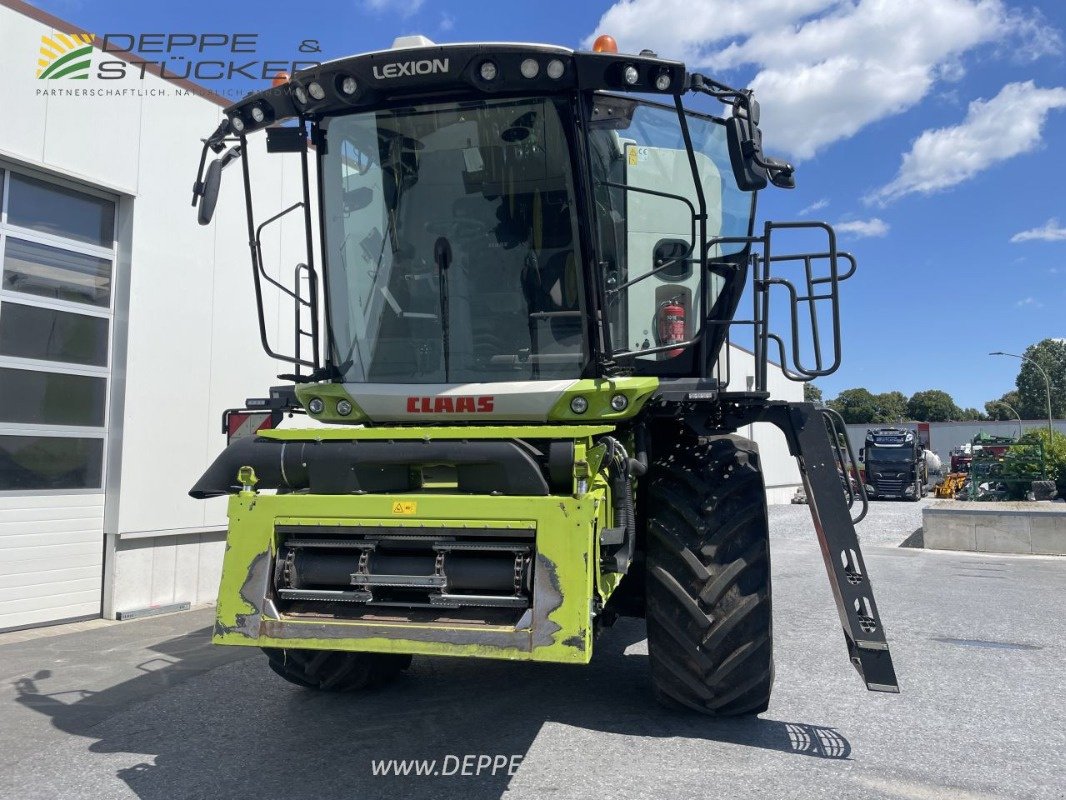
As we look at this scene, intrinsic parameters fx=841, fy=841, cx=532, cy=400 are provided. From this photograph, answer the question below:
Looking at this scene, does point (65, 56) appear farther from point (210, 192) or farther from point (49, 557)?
point (49, 557)

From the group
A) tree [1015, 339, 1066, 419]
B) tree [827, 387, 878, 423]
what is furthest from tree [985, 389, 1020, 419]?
tree [827, 387, 878, 423]

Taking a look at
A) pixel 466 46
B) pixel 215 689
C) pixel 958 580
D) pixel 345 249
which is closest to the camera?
pixel 466 46

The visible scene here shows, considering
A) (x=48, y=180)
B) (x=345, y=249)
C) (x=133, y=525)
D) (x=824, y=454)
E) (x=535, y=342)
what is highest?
(x=48, y=180)

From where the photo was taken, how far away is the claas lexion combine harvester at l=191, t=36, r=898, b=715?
139 inches

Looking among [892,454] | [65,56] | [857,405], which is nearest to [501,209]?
[65,56]

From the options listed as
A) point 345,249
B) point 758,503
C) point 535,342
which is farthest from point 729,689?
point 345,249

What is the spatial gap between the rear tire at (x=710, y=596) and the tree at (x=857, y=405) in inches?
3478

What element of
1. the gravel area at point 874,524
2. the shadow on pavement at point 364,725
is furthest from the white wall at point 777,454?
the shadow on pavement at point 364,725

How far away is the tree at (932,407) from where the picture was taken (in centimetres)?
8925

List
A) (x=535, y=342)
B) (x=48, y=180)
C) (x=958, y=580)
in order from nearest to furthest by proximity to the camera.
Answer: (x=535, y=342) < (x=48, y=180) < (x=958, y=580)

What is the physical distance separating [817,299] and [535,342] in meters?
1.52

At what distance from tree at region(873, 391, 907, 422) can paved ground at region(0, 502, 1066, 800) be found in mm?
88327

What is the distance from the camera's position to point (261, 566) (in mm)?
3596

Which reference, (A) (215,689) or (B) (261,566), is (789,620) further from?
(B) (261,566)
